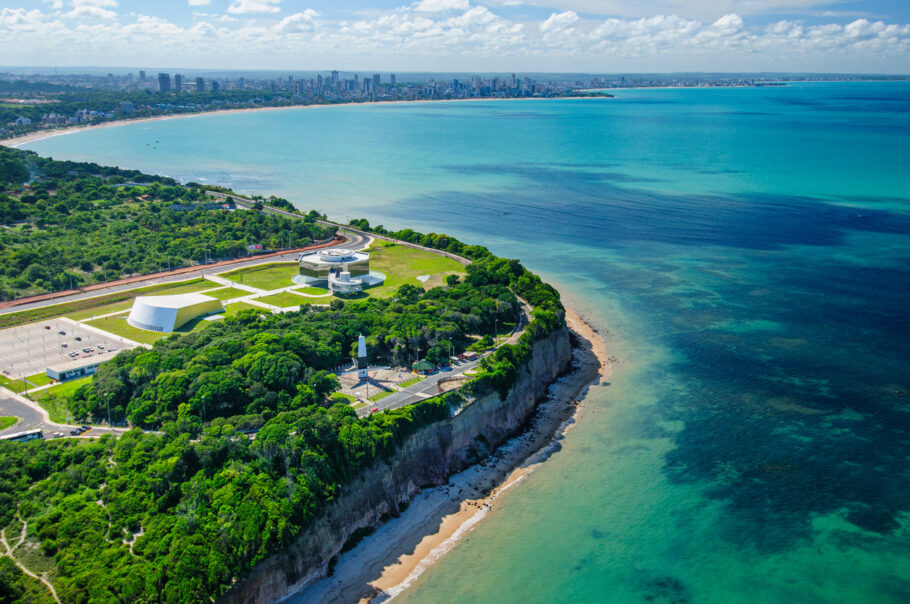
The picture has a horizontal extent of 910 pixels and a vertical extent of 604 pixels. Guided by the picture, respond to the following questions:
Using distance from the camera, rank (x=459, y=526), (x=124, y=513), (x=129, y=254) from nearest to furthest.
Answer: (x=124, y=513), (x=459, y=526), (x=129, y=254)

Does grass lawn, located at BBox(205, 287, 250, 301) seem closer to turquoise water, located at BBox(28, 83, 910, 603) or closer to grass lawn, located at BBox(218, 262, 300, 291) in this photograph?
grass lawn, located at BBox(218, 262, 300, 291)

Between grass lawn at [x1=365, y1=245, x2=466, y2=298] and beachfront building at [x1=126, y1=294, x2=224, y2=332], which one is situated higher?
grass lawn at [x1=365, y1=245, x2=466, y2=298]

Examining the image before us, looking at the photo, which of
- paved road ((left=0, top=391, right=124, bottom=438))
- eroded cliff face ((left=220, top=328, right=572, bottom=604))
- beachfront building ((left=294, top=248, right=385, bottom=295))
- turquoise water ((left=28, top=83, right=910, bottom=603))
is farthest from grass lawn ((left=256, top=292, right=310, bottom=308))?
turquoise water ((left=28, top=83, right=910, bottom=603))

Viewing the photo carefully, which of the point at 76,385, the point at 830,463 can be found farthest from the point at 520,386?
the point at 76,385

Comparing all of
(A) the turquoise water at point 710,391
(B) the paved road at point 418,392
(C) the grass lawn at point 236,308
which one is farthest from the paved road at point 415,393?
(C) the grass lawn at point 236,308

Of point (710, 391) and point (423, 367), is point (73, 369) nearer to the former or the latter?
point (423, 367)

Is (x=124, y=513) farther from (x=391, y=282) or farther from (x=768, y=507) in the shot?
(x=391, y=282)
